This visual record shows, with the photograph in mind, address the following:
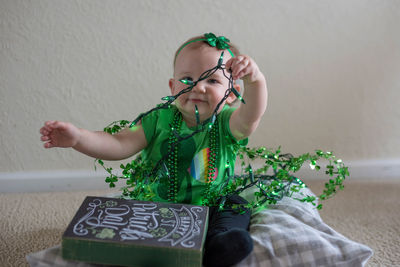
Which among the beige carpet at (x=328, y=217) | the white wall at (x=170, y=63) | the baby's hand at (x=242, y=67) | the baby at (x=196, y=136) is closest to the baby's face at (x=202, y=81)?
the baby at (x=196, y=136)

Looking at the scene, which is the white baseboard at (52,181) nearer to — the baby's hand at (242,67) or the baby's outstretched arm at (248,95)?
the baby's outstretched arm at (248,95)

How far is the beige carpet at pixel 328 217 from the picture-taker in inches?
41.1

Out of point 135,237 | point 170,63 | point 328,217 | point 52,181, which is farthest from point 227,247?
point 52,181

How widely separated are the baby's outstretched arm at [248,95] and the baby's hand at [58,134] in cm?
36

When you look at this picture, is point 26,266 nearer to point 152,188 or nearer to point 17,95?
point 152,188

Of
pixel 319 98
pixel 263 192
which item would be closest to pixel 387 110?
pixel 319 98

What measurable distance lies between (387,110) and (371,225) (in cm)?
51

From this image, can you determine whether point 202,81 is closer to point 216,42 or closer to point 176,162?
point 216,42

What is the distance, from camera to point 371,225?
1.21 m

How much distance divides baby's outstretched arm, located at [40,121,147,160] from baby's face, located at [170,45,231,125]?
16cm

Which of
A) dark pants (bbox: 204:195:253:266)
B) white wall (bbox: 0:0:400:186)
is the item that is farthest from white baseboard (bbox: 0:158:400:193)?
dark pants (bbox: 204:195:253:266)

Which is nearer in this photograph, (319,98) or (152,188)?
(152,188)

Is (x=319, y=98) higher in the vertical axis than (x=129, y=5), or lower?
lower

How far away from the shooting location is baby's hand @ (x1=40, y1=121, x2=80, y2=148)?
80 cm
